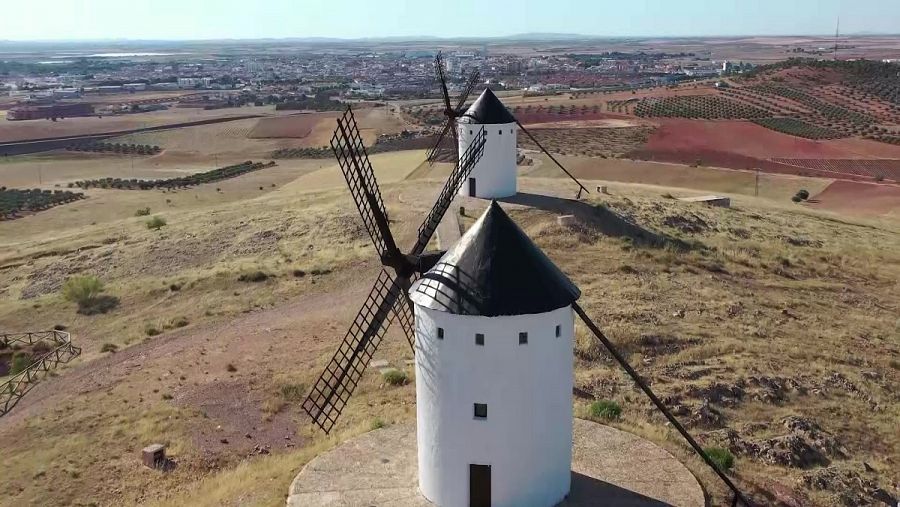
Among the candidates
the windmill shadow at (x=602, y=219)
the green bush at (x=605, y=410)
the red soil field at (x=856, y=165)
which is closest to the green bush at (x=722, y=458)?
the green bush at (x=605, y=410)

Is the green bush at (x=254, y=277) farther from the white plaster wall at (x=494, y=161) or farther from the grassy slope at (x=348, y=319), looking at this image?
the white plaster wall at (x=494, y=161)

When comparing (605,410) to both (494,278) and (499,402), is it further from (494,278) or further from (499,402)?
(494,278)

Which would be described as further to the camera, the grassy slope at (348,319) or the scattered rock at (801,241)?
the scattered rock at (801,241)

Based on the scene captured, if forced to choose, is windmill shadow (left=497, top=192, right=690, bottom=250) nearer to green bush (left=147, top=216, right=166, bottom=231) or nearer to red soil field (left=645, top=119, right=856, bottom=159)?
green bush (left=147, top=216, right=166, bottom=231)

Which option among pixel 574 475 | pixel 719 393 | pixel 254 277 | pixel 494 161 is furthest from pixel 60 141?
pixel 574 475

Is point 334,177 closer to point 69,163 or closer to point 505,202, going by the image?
point 505,202

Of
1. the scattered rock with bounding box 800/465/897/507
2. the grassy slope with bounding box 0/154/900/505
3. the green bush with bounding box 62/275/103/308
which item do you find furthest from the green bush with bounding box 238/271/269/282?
the scattered rock with bounding box 800/465/897/507

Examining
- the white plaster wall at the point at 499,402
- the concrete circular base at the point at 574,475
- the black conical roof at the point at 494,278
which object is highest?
the black conical roof at the point at 494,278
